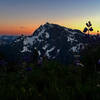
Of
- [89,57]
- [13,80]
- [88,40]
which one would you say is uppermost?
[88,40]

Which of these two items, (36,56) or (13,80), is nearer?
(13,80)

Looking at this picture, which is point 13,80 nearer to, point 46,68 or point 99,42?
point 46,68

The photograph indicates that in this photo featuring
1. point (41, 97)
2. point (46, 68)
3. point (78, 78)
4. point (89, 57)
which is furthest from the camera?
point (89, 57)

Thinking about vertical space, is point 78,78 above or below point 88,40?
below

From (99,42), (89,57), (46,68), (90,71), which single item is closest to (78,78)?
(90,71)

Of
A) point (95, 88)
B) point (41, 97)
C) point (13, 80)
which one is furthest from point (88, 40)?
point (41, 97)

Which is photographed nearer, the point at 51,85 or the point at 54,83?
the point at 51,85

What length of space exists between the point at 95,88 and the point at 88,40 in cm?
391

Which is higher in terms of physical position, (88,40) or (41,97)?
(88,40)

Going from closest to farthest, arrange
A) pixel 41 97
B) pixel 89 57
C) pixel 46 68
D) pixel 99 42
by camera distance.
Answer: pixel 41 97, pixel 46 68, pixel 89 57, pixel 99 42

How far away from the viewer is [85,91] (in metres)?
3.94

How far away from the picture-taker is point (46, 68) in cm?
626

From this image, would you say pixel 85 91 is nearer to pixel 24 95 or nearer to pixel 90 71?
pixel 24 95

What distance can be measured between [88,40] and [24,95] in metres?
4.44
